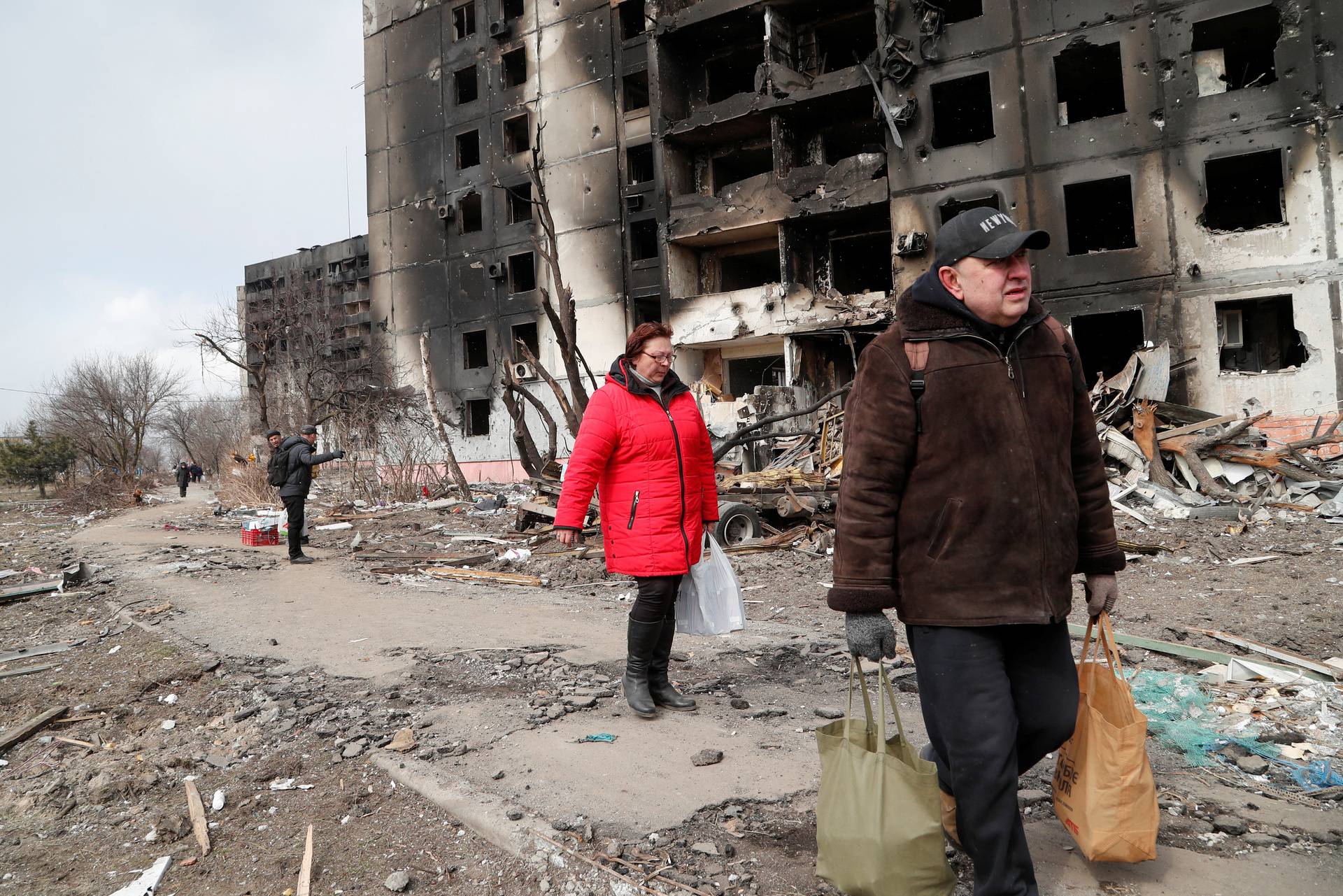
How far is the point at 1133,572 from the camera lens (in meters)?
8.62

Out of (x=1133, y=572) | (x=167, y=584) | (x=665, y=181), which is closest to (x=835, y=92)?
(x=665, y=181)

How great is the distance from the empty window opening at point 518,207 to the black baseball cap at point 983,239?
3015 cm

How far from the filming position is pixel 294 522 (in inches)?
463

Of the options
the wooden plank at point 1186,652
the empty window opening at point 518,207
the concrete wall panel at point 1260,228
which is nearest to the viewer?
the wooden plank at point 1186,652

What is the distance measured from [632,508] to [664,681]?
3.27 feet

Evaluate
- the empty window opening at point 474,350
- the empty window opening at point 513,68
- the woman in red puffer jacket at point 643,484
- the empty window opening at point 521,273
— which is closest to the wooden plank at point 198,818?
the woman in red puffer jacket at point 643,484

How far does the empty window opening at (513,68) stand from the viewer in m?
31.7

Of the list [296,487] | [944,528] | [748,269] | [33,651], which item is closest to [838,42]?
[748,269]

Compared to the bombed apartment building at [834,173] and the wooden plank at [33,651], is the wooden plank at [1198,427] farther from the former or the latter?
the wooden plank at [33,651]

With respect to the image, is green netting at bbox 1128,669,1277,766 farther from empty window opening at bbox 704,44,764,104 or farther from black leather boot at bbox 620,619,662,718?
empty window opening at bbox 704,44,764,104

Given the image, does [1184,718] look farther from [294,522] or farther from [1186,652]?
[294,522]

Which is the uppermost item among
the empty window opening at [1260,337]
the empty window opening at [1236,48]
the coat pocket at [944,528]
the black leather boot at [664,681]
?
the empty window opening at [1236,48]

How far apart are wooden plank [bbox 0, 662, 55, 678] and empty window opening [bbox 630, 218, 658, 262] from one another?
24.0m

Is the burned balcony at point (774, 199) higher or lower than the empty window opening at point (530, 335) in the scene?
higher
